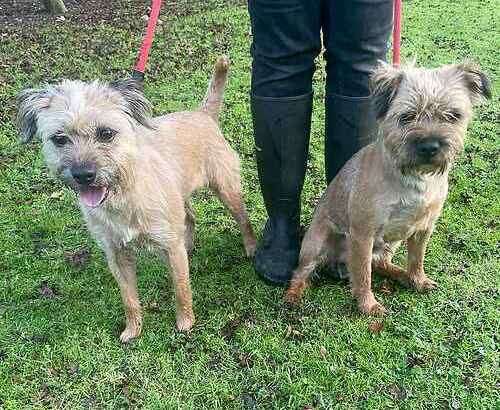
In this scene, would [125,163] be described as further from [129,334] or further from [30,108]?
[129,334]

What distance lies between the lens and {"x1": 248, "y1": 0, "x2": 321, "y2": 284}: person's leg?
2908 millimetres

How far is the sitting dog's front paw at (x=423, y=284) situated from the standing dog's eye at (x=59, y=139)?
2031mm

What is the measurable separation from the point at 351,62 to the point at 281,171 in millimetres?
731

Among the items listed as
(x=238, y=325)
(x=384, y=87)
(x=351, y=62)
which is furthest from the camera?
(x=238, y=325)

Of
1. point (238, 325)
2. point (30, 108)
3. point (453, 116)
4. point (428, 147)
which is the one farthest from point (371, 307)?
point (30, 108)

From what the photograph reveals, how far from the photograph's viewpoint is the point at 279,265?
349 cm

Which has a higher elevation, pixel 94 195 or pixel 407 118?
pixel 407 118

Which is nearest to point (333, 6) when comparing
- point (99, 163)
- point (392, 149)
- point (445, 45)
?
point (392, 149)

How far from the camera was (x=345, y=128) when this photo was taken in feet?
10.5

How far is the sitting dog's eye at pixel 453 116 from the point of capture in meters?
2.59

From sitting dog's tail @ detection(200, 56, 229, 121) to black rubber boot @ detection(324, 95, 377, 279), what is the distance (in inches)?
29.2

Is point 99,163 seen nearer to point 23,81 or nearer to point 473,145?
point 473,145

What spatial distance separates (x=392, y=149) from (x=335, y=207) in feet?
2.08

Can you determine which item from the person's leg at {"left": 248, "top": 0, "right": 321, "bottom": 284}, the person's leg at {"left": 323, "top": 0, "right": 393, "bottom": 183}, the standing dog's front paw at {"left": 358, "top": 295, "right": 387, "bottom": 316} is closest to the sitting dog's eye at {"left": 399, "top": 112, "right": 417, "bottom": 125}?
the person's leg at {"left": 323, "top": 0, "right": 393, "bottom": 183}
